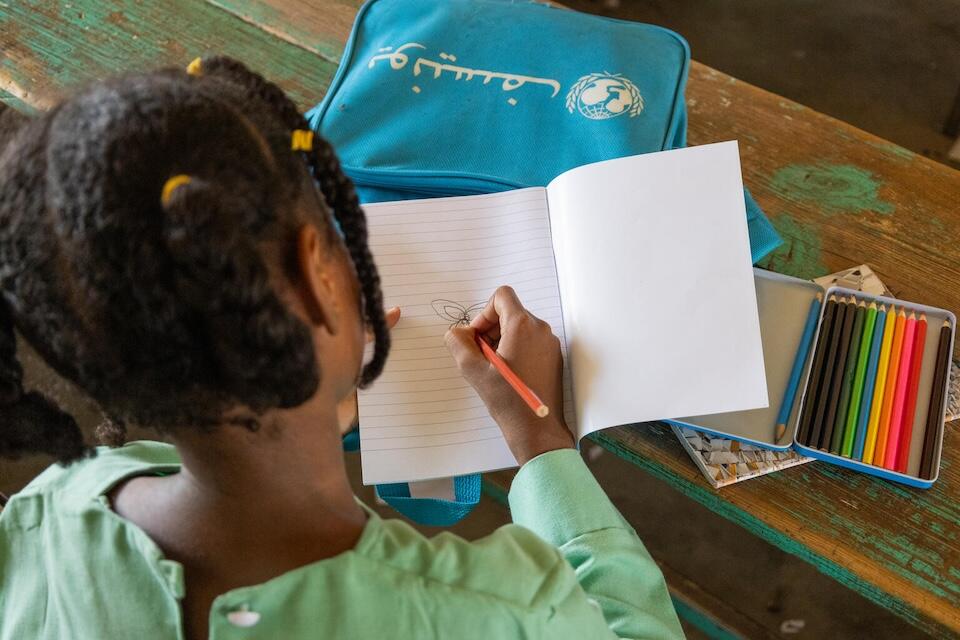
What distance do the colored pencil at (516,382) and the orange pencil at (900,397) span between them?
11.6 inches

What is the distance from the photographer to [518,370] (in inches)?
27.3

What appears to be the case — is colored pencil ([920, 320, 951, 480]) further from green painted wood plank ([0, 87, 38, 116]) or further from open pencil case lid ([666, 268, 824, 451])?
green painted wood plank ([0, 87, 38, 116])

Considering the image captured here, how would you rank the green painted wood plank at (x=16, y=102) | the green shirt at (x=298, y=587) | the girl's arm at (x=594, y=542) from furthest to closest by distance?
the green painted wood plank at (x=16, y=102), the girl's arm at (x=594, y=542), the green shirt at (x=298, y=587)

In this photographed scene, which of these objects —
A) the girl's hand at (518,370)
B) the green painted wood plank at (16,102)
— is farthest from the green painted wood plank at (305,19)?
the girl's hand at (518,370)

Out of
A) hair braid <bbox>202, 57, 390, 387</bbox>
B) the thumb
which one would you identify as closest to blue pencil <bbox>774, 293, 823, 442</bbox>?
the thumb

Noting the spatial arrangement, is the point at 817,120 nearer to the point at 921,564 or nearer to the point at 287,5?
the point at 921,564

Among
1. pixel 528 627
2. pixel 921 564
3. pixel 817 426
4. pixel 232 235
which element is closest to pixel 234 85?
pixel 232 235

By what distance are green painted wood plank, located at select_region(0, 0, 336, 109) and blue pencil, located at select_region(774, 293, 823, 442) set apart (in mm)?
628

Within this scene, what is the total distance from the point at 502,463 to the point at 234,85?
39cm

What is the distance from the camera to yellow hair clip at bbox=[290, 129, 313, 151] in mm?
461

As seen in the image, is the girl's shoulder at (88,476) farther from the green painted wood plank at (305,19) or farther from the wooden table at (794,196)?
the green painted wood plank at (305,19)

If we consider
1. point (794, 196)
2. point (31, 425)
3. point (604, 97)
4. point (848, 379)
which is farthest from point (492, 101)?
point (31, 425)

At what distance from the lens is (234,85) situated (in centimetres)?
46

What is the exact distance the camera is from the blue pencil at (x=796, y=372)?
0.68 meters
